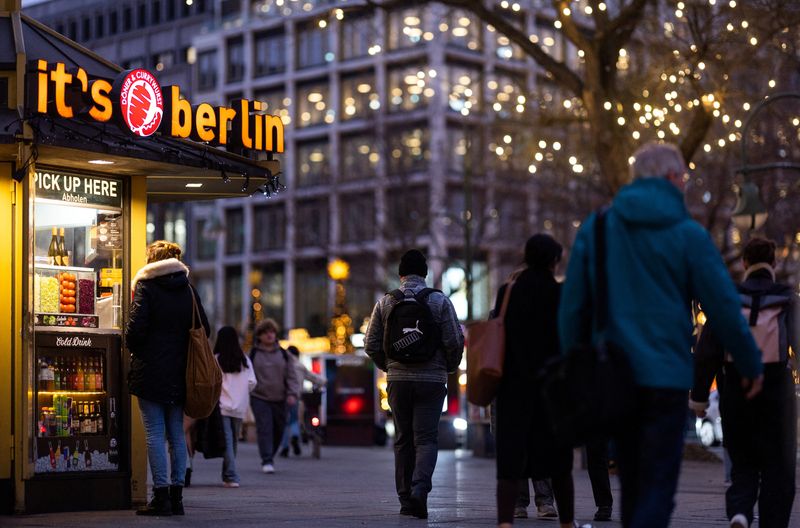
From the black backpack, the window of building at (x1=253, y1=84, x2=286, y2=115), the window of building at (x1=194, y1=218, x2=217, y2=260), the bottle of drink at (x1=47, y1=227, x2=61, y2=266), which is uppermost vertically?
→ the window of building at (x1=253, y1=84, x2=286, y2=115)

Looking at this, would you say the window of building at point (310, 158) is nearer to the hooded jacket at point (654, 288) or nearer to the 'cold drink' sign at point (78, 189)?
the 'cold drink' sign at point (78, 189)

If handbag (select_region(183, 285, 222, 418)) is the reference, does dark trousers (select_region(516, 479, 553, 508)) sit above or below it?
below

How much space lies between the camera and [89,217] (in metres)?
13.1

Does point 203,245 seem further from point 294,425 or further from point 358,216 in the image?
point 294,425

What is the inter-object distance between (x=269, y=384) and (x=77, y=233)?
31.2 feet

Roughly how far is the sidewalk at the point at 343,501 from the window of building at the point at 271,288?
62633 mm

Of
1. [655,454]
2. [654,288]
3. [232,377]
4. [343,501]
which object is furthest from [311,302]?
[655,454]

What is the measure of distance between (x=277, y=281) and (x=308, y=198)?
15.1m

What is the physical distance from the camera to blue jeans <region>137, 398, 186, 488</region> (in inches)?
475

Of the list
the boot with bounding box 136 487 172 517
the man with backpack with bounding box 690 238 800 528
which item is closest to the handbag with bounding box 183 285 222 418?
the boot with bounding box 136 487 172 517

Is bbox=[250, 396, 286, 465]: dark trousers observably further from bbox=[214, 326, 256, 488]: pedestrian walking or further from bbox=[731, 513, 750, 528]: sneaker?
bbox=[731, 513, 750, 528]: sneaker

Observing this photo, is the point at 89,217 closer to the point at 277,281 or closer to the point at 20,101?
the point at 20,101

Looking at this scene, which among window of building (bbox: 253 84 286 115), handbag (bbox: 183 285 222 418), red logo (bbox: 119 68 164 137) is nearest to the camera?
handbag (bbox: 183 285 222 418)

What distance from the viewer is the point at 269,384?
73.1ft
